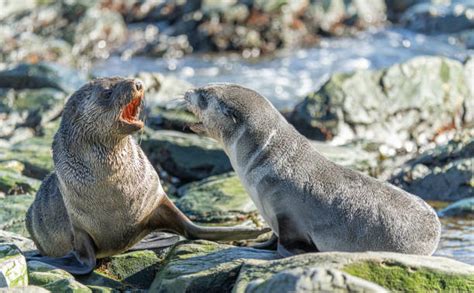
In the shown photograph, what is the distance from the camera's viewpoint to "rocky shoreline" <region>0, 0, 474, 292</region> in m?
6.11

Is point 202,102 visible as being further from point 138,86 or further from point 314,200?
point 314,200

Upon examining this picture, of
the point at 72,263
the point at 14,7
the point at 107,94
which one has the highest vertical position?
the point at 107,94

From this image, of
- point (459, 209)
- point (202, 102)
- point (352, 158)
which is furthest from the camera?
point (352, 158)

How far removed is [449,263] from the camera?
614 centimetres

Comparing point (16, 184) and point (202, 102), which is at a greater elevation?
point (202, 102)

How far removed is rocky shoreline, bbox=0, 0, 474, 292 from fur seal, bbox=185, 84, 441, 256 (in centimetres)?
36

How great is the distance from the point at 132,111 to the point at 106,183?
62cm

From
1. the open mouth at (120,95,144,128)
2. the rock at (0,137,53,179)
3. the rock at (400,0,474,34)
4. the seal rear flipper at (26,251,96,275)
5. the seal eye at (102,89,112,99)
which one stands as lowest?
the rock at (400,0,474,34)

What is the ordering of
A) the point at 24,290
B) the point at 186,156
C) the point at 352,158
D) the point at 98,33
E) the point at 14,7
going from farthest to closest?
the point at 14,7, the point at 98,33, the point at 186,156, the point at 352,158, the point at 24,290

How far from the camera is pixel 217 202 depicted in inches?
384

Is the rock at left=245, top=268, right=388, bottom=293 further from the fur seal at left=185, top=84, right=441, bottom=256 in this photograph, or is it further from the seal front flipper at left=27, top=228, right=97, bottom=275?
the seal front flipper at left=27, top=228, right=97, bottom=275

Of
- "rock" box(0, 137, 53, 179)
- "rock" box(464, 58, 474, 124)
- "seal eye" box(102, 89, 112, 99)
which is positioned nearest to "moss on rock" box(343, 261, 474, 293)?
"seal eye" box(102, 89, 112, 99)

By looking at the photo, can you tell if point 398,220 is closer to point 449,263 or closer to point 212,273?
point 449,263

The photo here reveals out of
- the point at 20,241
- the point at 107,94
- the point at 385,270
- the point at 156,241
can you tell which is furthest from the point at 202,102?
the point at 385,270
